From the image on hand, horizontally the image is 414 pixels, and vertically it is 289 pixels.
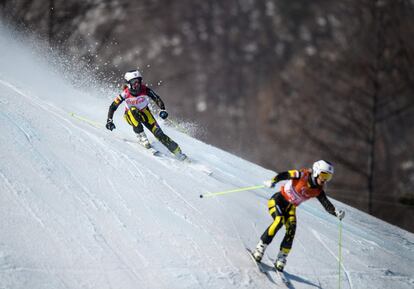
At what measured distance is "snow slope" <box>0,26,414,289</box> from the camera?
645 cm

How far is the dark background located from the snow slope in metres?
6.96

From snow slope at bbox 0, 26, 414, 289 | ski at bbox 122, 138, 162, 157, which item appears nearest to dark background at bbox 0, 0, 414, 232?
ski at bbox 122, 138, 162, 157

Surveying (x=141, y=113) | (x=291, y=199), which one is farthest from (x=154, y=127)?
(x=291, y=199)

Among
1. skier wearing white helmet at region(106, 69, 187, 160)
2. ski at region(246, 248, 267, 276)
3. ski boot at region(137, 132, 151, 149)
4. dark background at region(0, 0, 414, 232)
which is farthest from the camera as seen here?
dark background at region(0, 0, 414, 232)

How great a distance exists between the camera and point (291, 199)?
7746 mm

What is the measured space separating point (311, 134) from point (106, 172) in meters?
16.2

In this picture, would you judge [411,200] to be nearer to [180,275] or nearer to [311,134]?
[311,134]

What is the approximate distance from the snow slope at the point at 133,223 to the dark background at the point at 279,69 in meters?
6.96

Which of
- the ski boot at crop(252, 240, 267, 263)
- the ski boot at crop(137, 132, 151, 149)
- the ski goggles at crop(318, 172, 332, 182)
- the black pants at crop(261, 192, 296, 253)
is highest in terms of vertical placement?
the ski boot at crop(137, 132, 151, 149)

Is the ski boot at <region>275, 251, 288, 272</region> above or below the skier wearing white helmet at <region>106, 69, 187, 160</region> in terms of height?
below

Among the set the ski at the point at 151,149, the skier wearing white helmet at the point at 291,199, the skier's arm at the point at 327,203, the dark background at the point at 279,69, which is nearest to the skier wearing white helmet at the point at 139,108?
the ski at the point at 151,149

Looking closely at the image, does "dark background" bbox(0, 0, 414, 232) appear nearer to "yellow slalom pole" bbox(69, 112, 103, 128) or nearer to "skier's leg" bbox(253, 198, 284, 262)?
"yellow slalom pole" bbox(69, 112, 103, 128)

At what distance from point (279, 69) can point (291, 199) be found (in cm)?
2109

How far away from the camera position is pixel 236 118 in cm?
2855
